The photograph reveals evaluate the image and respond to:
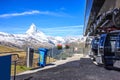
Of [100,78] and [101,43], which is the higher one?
[101,43]

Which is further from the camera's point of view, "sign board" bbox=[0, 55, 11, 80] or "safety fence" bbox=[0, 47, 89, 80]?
"safety fence" bbox=[0, 47, 89, 80]

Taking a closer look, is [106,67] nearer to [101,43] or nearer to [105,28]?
[101,43]

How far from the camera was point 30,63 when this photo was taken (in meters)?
18.7

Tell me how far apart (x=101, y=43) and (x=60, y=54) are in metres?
14.5

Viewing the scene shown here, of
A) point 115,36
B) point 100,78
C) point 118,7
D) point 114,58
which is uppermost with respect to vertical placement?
point 118,7

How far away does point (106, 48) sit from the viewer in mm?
15148

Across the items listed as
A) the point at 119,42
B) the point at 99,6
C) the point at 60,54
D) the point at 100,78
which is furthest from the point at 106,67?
the point at 60,54

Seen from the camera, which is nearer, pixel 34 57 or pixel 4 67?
pixel 4 67

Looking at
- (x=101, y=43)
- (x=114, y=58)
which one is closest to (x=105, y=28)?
(x=101, y=43)

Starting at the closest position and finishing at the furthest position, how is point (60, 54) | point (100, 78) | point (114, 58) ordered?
point (100, 78) < point (114, 58) < point (60, 54)

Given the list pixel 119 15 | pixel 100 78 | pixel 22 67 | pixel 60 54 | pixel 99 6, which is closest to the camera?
pixel 100 78

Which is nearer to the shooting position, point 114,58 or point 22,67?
point 114,58

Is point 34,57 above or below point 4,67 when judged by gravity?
above

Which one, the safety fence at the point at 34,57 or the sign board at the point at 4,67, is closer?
the sign board at the point at 4,67
